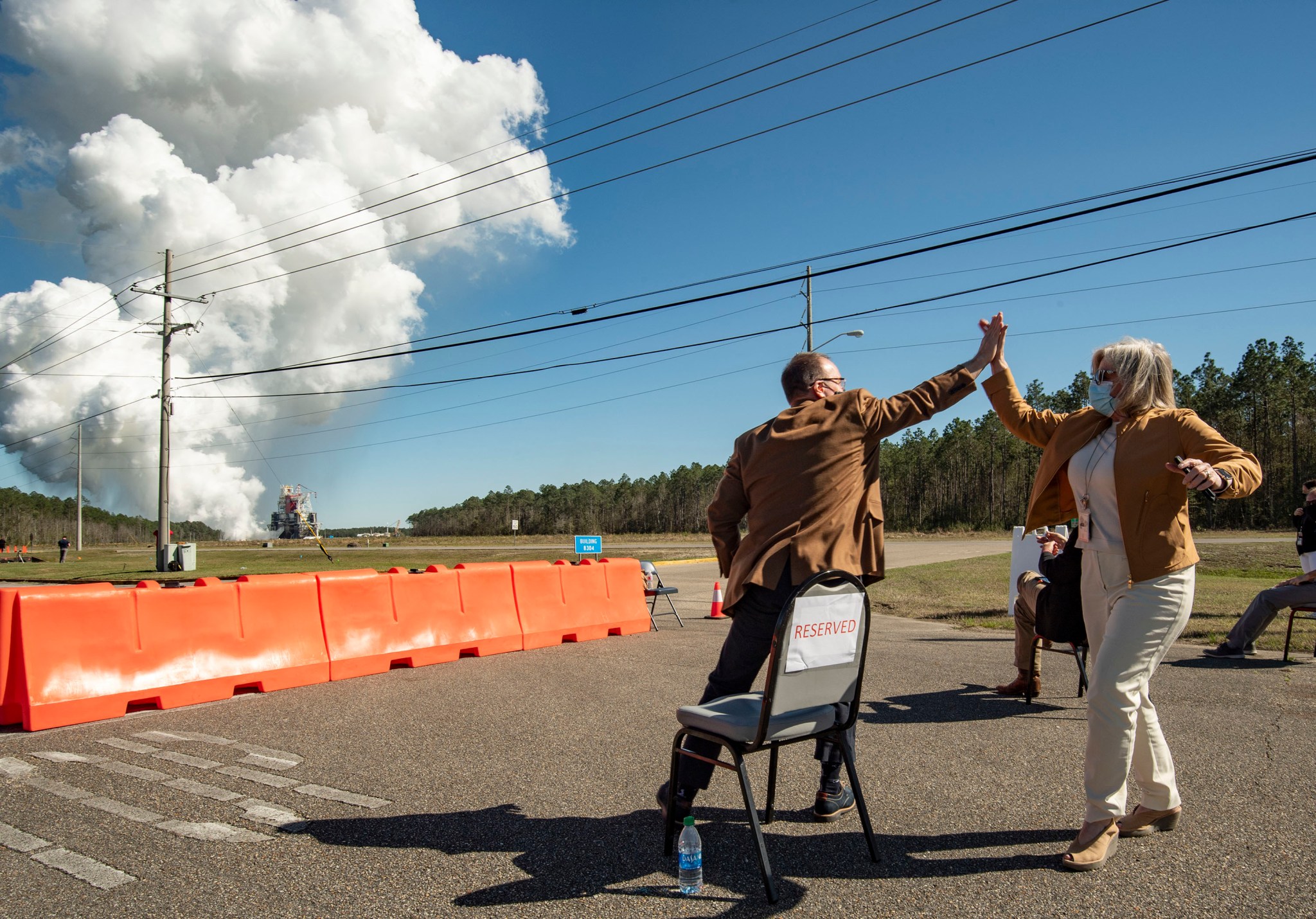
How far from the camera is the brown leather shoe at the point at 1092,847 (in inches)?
127

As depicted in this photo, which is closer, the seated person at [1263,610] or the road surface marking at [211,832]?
the road surface marking at [211,832]

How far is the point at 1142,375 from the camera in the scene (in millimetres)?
3535

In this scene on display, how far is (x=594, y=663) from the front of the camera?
8.48m

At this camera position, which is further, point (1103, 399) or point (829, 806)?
point (829, 806)

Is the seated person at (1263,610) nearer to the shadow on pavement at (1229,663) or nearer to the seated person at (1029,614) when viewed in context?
the shadow on pavement at (1229,663)

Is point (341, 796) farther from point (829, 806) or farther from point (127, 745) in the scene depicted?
point (829, 806)

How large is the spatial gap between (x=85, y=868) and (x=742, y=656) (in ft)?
9.37

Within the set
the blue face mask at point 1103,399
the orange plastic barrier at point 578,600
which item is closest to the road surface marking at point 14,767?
the orange plastic barrier at point 578,600

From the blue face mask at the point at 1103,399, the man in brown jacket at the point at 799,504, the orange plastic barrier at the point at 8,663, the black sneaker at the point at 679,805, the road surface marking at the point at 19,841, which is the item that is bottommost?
the road surface marking at the point at 19,841

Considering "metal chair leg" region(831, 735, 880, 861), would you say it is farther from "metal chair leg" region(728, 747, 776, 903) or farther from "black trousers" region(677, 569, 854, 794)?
"metal chair leg" region(728, 747, 776, 903)

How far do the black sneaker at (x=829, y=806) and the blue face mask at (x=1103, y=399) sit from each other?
6.88 feet

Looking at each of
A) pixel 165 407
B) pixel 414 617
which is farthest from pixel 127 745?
pixel 165 407

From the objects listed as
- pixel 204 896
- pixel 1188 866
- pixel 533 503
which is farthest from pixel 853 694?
pixel 533 503

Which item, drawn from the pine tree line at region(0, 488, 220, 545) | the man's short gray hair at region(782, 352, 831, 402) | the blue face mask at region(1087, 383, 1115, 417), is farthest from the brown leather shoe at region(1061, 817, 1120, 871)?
the pine tree line at region(0, 488, 220, 545)
